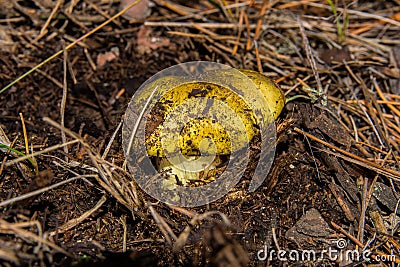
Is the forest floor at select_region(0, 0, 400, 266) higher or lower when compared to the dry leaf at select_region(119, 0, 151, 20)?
lower

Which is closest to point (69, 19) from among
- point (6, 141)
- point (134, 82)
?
point (134, 82)

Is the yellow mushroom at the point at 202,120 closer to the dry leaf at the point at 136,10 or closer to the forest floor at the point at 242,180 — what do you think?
the forest floor at the point at 242,180

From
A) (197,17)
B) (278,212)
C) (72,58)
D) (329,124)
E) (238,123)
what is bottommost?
(278,212)

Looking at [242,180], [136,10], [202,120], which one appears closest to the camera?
[202,120]

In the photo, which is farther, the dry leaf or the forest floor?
the dry leaf

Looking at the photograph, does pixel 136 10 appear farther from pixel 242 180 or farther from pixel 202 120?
pixel 242 180

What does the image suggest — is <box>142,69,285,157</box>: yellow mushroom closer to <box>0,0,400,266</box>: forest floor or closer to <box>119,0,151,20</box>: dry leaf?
<box>0,0,400,266</box>: forest floor

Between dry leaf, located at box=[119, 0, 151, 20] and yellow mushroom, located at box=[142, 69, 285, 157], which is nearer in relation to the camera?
yellow mushroom, located at box=[142, 69, 285, 157]

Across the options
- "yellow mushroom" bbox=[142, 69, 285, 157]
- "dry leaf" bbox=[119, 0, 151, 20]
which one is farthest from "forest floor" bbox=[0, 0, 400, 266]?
"yellow mushroom" bbox=[142, 69, 285, 157]

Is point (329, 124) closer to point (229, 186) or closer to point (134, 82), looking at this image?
point (229, 186)

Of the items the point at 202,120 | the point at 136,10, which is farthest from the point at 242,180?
the point at 136,10

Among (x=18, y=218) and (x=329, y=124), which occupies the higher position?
(x=329, y=124)
